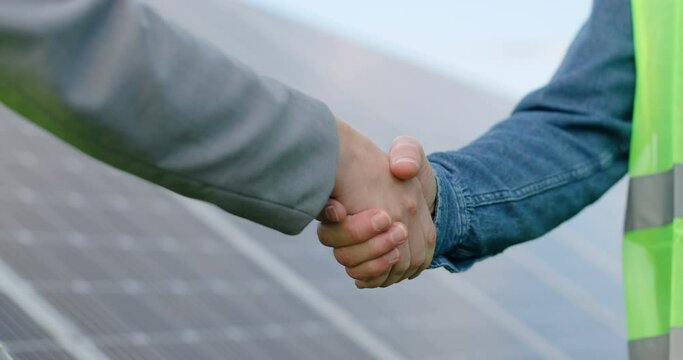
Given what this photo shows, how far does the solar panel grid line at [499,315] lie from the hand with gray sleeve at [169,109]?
2887mm

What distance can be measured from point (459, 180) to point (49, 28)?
114 cm

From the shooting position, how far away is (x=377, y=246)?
7.45 ft

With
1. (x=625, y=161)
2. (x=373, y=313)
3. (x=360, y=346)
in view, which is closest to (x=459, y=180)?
(x=625, y=161)

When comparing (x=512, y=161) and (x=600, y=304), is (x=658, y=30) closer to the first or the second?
(x=512, y=161)

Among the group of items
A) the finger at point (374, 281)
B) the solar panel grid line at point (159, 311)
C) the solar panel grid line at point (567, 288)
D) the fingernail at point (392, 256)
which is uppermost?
the fingernail at point (392, 256)

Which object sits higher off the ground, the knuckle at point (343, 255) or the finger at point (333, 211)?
the finger at point (333, 211)

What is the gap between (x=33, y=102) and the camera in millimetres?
1620

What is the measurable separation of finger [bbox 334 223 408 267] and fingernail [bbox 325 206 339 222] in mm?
121

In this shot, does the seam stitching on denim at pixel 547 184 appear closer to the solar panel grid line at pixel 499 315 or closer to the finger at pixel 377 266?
the finger at pixel 377 266

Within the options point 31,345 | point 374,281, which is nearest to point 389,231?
point 374,281

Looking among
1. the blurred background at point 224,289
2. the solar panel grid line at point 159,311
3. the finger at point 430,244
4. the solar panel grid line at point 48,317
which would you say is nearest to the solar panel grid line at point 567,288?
the blurred background at point 224,289

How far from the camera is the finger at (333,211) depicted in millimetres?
2164

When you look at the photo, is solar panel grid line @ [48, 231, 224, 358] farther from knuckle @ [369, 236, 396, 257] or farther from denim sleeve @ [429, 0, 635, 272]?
knuckle @ [369, 236, 396, 257]

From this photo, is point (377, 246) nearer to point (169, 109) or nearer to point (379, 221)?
point (379, 221)
